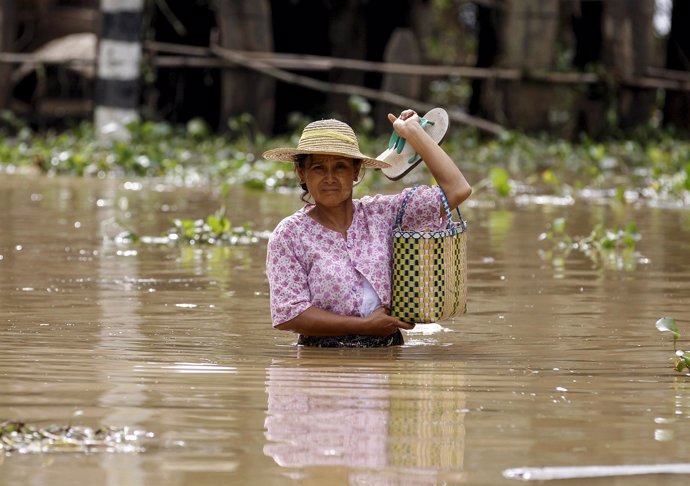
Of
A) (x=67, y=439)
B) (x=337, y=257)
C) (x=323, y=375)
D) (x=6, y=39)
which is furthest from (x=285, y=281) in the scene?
(x=6, y=39)

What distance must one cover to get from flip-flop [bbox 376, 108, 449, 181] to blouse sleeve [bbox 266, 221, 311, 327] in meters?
0.41

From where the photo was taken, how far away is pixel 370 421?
11.5 feet

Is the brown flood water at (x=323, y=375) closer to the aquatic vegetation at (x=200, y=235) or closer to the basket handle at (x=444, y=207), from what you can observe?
the aquatic vegetation at (x=200, y=235)

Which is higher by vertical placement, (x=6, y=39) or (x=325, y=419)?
(x=6, y=39)

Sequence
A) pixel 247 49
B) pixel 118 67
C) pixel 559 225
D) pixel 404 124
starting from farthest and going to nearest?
pixel 247 49
pixel 118 67
pixel 559 225
pixel 404 124

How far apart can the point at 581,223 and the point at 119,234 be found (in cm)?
270

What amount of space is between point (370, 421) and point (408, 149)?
1630 mm

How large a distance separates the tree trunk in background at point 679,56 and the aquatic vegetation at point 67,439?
13458mm

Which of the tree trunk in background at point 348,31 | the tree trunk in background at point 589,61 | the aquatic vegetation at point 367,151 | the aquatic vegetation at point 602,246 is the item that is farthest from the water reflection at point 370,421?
the tree trunk in background at point 348,31

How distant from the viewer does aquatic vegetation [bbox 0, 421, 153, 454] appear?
322 cm

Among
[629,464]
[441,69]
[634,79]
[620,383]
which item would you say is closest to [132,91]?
[441,69]

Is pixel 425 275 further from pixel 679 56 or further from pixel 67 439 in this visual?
pixel 679 56

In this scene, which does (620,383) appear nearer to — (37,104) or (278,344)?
(278,344)

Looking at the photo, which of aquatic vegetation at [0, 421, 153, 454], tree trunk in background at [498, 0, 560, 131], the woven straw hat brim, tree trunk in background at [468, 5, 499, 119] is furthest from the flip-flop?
tree trunk in background at [468, 5, 499, 119]
